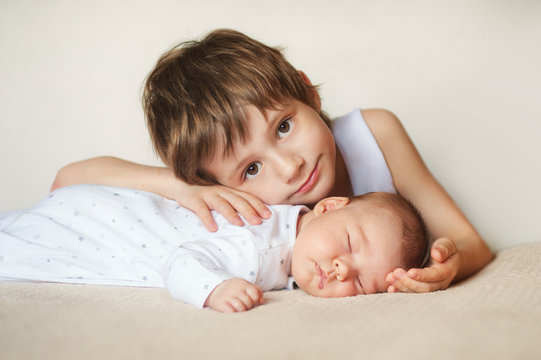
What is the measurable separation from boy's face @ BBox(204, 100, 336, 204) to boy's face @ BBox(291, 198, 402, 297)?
0.18 metres

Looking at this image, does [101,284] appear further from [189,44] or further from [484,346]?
[484,346]

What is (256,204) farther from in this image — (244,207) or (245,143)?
(245,143)

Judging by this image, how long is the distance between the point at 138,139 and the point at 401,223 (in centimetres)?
133

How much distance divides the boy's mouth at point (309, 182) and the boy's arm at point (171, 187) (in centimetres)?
10

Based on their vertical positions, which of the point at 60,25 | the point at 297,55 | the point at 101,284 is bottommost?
the point at 101,284

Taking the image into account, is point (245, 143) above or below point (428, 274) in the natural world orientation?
above

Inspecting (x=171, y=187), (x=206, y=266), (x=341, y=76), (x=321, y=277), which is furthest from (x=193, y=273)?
(x=341, y=76)

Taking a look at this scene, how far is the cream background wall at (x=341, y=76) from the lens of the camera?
1.71m

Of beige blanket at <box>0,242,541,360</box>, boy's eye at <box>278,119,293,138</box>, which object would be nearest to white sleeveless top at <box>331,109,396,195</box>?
boy's eye at <box>278,119,293,138</box>

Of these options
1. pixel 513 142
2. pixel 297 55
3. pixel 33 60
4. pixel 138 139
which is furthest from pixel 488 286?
pixel 33 60

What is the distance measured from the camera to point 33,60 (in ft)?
7.06

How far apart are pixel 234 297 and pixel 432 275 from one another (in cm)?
37

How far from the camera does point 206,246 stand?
108 cm

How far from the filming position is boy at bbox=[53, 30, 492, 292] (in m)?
1.19
